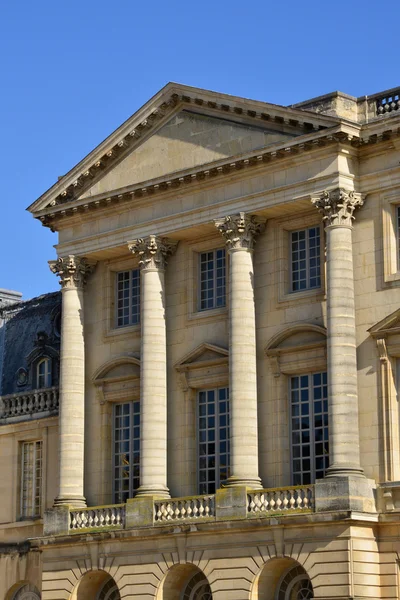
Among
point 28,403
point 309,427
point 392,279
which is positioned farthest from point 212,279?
point 28,403

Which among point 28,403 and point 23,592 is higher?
point 28,403

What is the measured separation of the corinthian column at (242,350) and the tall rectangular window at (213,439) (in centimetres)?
171

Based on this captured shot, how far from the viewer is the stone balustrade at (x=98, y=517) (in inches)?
1809

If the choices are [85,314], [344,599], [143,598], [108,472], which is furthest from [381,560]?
[85,314]

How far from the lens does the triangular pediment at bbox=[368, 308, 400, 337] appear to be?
4116 cm

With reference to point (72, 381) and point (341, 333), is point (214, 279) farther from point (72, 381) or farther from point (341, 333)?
point (341, 333)

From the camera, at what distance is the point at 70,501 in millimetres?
47625

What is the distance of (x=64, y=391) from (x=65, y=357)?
113 cm

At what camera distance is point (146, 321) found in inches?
1838

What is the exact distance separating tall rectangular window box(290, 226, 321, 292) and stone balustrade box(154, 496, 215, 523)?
6.78 meters

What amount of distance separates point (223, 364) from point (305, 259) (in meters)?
4.11

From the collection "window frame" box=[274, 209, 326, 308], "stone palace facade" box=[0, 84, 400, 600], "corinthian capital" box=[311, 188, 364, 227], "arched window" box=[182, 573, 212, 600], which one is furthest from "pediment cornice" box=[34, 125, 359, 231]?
"arched window" box=[182, 573, 212, 600]

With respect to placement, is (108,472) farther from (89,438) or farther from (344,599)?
(344,599)

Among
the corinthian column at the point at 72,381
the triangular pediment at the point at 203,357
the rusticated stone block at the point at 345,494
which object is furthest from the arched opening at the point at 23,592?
the rusticated stone block at the point at 345,494
